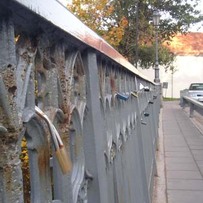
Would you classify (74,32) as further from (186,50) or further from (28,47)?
(186,50)

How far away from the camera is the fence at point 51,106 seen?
957 mm

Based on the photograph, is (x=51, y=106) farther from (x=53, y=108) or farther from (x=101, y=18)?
(x=101, y=18)

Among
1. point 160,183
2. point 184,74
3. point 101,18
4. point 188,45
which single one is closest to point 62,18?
point 160,183

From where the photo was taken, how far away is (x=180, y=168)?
7.32 meters

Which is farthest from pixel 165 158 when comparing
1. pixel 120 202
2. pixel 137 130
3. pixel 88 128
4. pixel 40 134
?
pixel 40 134

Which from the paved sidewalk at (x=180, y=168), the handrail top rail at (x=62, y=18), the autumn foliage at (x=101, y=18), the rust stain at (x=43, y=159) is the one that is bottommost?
the paved sidewalk at (x=180, y=168)

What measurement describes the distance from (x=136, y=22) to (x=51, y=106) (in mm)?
23164

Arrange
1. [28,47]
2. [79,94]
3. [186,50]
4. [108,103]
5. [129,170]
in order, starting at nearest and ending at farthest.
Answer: [28,47], [79,94], [108,103], [129,170], [186,50]

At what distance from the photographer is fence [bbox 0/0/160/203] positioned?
3.14 feet

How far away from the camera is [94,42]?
1.72 metres

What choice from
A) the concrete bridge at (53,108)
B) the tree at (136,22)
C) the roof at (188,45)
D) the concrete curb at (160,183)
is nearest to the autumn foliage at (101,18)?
the tree at (136,22)

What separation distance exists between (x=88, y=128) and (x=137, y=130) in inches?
93.3

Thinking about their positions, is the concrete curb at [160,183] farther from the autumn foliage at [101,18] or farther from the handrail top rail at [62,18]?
the autumn foliage at [101,18]

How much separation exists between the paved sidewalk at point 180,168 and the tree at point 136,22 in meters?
11.8
